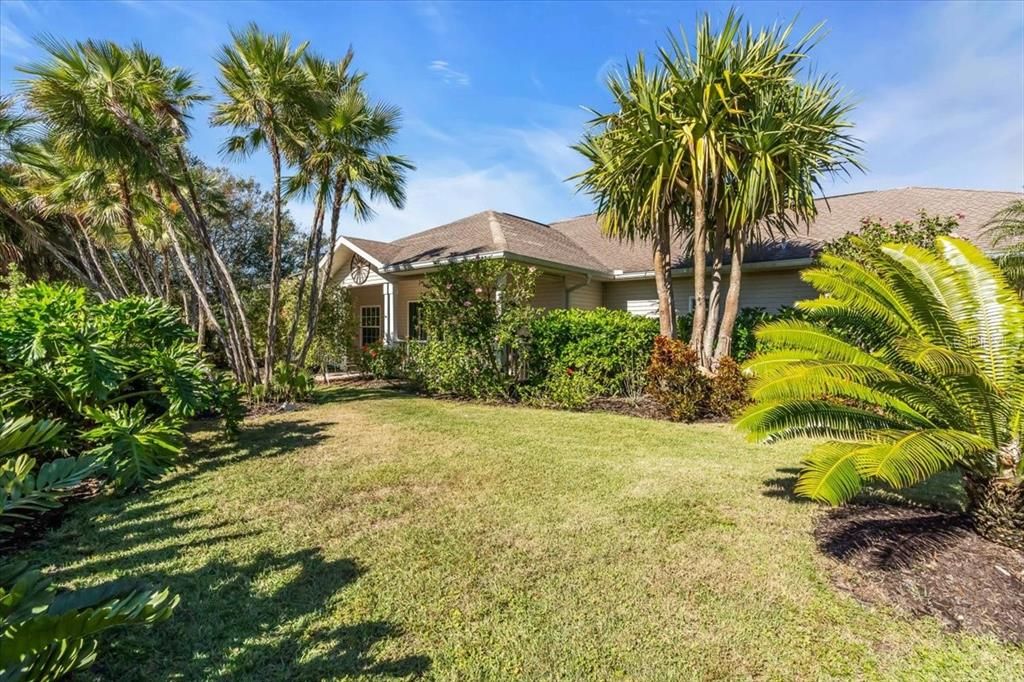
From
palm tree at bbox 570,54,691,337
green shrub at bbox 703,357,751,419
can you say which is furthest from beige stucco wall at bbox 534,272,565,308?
green shrub at bbox 703,357,751,419

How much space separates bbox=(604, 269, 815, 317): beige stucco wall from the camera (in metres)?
12.2

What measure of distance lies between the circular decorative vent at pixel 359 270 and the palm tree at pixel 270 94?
563 centimetres

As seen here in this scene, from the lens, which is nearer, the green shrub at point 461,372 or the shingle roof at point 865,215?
the green shrub at point 461,372

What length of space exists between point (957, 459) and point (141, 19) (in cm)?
1233

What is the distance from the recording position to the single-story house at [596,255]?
1225 centimetres

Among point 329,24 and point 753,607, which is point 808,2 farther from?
point 753,607

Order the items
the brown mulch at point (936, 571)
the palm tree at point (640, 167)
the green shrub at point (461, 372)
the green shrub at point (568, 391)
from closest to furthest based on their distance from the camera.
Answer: the brown mulch at point (936, 571) → the palm tree at point (640, 167) → the green shrub at point (568, 391) → the green shrub at point (461, 372)

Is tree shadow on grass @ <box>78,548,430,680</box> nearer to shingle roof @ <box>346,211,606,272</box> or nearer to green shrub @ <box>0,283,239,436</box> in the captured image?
green shrub @ <box>0,283,239,436</box>

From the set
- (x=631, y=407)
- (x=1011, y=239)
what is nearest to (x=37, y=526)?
(x=631, y=407)

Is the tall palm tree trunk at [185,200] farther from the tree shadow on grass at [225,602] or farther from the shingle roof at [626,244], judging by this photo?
the tree shadow on grass at [225,602]

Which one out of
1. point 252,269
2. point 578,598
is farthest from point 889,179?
point 252,269

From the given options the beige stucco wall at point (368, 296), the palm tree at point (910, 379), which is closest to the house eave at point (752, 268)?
the palm tree at point (910, 379)

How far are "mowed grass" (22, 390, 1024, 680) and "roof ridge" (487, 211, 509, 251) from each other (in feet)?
24.0

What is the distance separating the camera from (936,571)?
3318 mm
